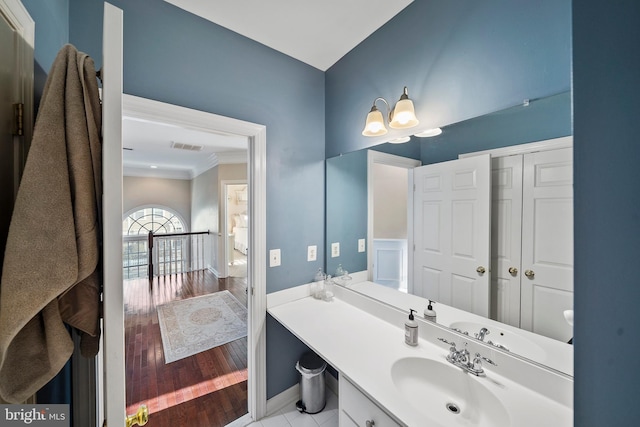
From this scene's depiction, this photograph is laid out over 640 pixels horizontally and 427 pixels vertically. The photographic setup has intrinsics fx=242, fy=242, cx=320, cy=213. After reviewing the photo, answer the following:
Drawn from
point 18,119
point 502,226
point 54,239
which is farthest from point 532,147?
point 18,119

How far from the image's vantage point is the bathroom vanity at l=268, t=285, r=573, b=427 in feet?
2.71

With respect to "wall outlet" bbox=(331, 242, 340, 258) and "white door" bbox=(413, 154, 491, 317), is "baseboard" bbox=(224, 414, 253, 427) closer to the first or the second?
"wall outlet" bbox=(331, 242, 340, 258)

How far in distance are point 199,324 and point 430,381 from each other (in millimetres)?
2885

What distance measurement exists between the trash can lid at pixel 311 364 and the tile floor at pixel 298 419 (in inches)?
11.6

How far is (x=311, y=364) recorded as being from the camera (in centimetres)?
179

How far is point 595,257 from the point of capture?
0.39 meters

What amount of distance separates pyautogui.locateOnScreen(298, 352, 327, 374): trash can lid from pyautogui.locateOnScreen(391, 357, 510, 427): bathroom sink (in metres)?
0.85

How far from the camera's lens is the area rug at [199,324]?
8.44 ft

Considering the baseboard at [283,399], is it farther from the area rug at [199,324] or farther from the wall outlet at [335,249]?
the area rug at [199,324]

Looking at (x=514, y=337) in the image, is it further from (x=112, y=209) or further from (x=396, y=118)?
(x=112, y=209)

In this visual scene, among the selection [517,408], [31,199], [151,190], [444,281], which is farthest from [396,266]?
[151,190]

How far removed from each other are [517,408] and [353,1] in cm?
195

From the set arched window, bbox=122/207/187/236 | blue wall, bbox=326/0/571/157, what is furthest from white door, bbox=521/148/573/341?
arched window, bbox=122/207/187/236

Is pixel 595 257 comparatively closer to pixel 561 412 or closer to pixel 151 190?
pixel 561 412
